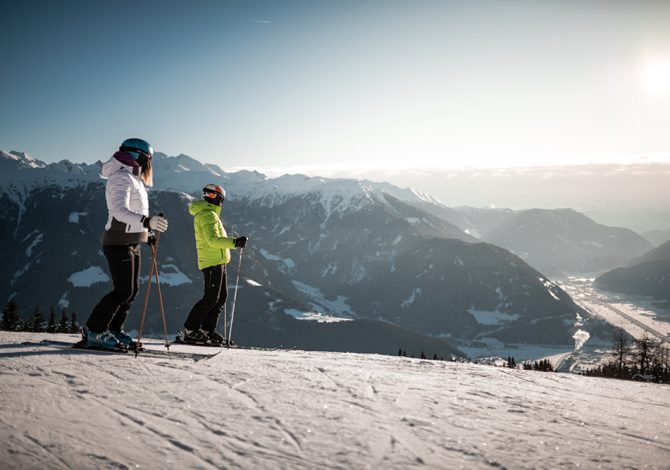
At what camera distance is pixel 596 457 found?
11.7 ft

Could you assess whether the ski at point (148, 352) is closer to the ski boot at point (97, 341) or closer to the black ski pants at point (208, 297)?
the ski boot at point (97, 341)

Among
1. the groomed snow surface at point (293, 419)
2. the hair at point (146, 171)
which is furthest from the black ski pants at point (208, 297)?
the groomed snow surface at point (293, 419)

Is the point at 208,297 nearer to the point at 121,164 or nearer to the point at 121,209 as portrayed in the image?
the point at 121,209

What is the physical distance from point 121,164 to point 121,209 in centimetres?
81

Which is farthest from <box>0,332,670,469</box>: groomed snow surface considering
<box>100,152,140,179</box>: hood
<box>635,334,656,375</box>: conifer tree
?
<box>635,334,656,375</box>: conifer tree

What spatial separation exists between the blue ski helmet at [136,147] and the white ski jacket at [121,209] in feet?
0.95

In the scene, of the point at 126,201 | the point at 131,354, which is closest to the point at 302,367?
the point at 131,354

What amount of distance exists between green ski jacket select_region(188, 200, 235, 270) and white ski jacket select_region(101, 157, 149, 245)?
2195 mm

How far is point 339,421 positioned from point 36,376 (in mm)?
3597

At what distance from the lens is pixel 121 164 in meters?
7.21

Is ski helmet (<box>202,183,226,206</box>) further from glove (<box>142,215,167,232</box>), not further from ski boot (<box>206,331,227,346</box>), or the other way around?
ski boot (<box>206,331,227,346</box>)

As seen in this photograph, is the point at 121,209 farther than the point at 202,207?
No

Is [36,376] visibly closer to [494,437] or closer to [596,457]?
[494,437]

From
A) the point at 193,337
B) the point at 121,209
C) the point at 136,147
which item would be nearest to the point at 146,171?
the point at 136,147
